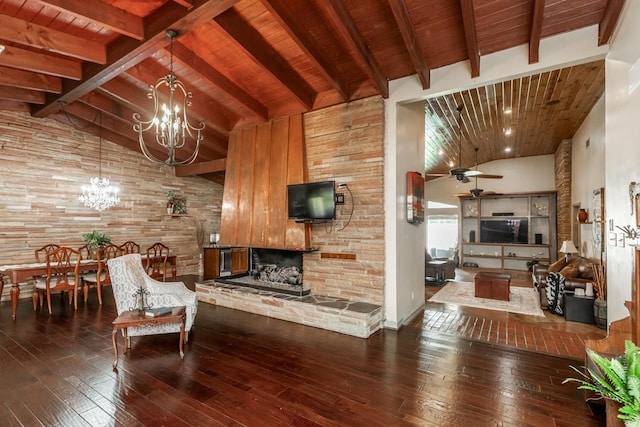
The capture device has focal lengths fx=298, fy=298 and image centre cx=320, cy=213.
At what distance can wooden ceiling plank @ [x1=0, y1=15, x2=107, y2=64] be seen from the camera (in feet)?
10.7

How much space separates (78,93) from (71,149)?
2.35m

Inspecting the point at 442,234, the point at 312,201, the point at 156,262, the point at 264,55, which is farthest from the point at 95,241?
the point at 442,234

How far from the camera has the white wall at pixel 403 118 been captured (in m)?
3.50

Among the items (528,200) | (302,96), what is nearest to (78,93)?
(302,96)

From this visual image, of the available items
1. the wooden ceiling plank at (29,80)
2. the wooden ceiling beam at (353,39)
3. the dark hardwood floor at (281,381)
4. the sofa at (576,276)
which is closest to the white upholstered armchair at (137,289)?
the dark hardwood floor at (281,381)

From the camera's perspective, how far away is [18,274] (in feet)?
15.4

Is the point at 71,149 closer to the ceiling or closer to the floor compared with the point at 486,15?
closer to the floor

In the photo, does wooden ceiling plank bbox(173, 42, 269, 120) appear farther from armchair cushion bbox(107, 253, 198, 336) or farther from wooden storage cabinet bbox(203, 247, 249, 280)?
wooden storage cabinet bbox(203, 247, 249, 280)

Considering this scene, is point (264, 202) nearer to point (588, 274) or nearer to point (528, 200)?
point (588, 274)

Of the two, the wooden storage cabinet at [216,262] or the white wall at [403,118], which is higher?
the white wall at [403,118]

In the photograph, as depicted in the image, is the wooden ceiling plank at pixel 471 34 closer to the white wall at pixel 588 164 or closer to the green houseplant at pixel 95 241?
the white wall at pixel 588 164

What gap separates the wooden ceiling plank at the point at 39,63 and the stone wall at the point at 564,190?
34.9 feet

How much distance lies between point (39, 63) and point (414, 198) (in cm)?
558

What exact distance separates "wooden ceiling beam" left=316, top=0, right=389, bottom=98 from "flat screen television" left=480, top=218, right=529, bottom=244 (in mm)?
8011
